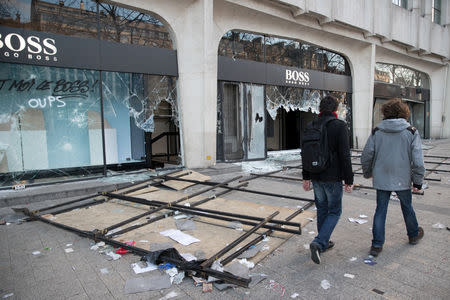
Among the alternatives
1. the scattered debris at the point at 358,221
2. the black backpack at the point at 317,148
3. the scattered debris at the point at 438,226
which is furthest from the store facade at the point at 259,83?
the black backpack at the point at 317,148

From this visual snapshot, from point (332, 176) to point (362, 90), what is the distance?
1452cm

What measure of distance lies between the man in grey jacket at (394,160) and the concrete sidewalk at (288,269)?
392mm

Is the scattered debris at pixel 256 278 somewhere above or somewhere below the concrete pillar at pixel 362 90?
below

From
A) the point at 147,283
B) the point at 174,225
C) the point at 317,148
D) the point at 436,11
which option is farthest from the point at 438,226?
the point at 436,11

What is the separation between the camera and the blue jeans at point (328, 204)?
324 centimetres

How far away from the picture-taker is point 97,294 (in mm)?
2740

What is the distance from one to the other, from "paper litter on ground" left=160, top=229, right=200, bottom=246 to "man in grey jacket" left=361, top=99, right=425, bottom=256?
2200 millimetres

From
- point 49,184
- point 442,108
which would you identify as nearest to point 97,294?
point 49,184

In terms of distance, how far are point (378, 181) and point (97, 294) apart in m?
3.18

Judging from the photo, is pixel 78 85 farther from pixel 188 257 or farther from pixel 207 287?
pixel 207 287

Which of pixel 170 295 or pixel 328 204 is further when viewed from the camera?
pixel 328 204

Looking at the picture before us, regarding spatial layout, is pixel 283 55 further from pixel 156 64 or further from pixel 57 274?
pixel 57 274

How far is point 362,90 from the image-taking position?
15891 mm

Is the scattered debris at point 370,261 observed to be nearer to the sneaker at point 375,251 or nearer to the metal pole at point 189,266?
the sneaker at point 375,251
